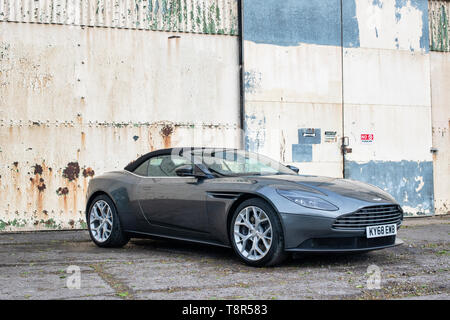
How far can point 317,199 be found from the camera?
219 inches

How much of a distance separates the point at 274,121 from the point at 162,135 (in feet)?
7.14

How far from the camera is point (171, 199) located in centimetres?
652

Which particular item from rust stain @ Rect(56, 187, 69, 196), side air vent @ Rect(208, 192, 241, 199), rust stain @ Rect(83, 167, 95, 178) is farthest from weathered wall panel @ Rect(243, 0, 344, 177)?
side air vent @ Rect(208, 192, 241, 199)

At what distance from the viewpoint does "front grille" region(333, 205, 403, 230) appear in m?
5.48

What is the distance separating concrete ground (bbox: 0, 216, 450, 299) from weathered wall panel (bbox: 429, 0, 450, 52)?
647cm

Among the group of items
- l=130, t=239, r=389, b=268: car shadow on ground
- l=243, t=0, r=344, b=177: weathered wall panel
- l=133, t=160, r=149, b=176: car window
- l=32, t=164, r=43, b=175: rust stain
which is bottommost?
l=130, t=239, r=389, b=268: car shadow on ground

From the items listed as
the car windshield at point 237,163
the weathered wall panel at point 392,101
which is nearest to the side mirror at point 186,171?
the car windshield at point 237,163

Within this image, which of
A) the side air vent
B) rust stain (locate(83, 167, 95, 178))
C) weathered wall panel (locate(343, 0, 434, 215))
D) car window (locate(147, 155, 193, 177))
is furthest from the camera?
weathered wall panel (locate(343, 0, 434, 215))

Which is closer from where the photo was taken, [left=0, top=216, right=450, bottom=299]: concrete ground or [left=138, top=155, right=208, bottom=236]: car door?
[left=0, top=216, right=450, bottom=299]: concrete ground

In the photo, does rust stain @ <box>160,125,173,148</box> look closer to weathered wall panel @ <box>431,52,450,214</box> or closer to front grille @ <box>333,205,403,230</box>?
front grille @ <box>333,205,403,230</box>

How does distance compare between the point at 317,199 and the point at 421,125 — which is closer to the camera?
the point at 317,199

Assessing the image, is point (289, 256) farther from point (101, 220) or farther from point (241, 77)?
point (241, 77)
